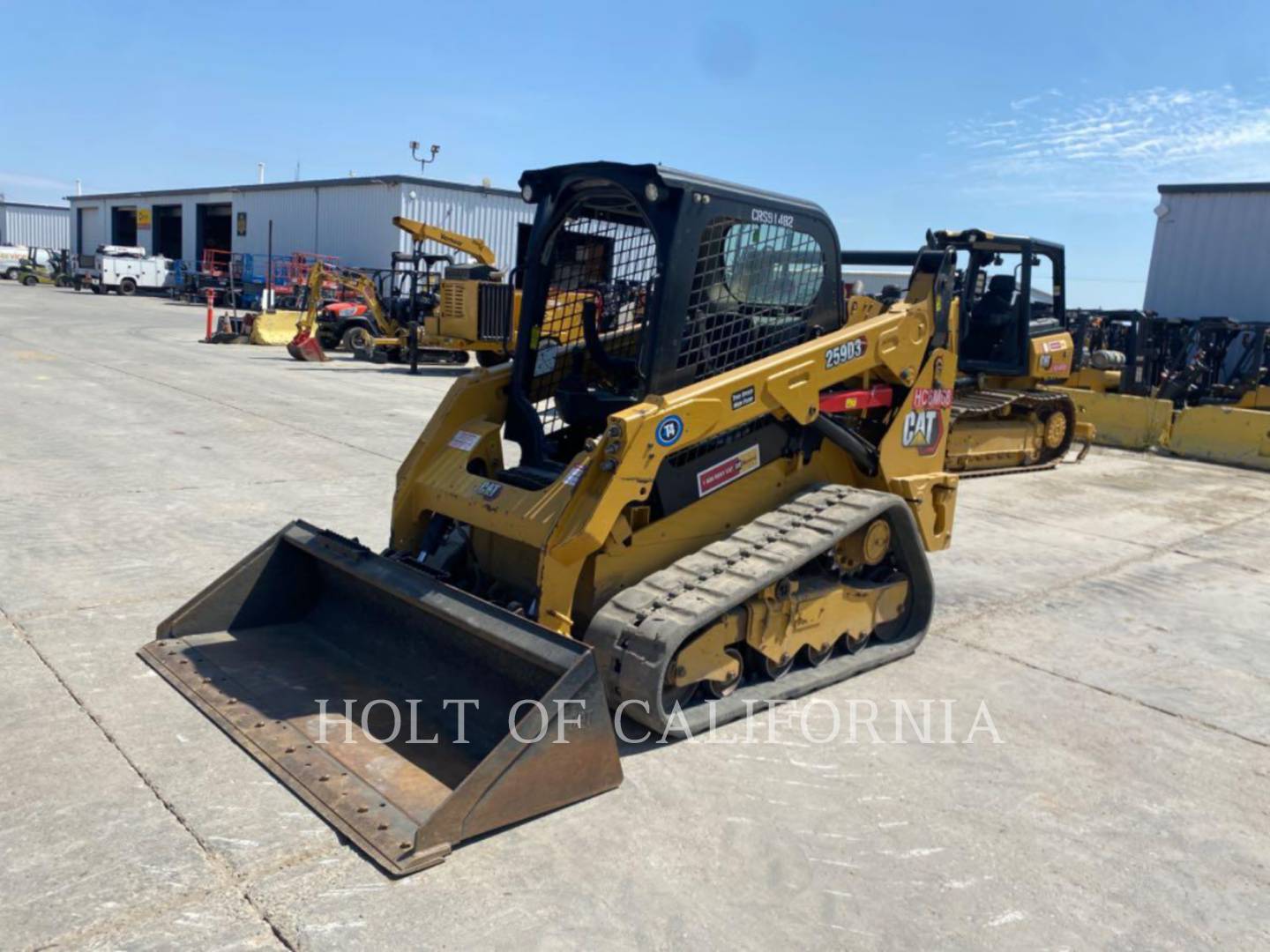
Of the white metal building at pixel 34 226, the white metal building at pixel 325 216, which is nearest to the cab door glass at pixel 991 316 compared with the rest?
the white metal building at pixel 325 216

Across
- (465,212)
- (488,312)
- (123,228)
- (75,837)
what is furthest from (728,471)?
(123,228)

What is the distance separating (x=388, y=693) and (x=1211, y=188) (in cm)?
2047

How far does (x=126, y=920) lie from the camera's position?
288 cm

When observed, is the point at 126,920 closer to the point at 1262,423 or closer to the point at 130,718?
the point at 130,718

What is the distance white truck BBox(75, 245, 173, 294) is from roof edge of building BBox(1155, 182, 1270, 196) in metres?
41.2

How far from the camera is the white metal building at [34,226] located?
69938 millimetres

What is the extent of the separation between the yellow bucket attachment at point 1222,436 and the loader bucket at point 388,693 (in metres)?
13.0

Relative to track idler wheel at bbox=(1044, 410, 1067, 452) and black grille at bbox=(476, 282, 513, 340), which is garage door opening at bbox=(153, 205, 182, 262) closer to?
black grille at bbox=(476, 282, 513, 340)

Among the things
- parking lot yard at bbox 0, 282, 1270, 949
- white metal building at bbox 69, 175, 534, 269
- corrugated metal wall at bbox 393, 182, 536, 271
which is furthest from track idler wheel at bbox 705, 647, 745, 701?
corrugated metal wall at bbox 393, 182, 536, 271

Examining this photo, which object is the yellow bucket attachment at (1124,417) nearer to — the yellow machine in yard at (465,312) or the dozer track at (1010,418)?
the dozer track at (1010,418)

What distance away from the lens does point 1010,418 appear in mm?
12414

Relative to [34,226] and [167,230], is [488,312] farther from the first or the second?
[34,226]

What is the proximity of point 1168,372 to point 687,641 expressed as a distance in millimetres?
14874

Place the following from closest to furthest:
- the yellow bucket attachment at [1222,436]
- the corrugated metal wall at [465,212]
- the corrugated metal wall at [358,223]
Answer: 1. the yellow bucket attachment at [1222,436]
2. the corrugated metal wall at [465,212]
3. the corrugated metal wall at [358,223]
